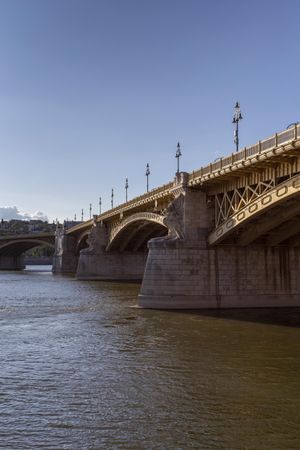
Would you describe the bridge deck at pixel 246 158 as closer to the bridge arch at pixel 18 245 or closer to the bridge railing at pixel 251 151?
the bridge railing at pixel 251 151

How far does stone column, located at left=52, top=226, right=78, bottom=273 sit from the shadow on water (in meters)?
70.7

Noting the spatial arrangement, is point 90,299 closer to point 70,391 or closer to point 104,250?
point 70,391

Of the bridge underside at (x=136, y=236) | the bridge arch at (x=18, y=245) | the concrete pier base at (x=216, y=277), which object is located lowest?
the concrete pier base at (x=216, y=277)

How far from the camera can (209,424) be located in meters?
10.6

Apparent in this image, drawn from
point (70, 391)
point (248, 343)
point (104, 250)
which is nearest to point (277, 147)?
point (248, 343)

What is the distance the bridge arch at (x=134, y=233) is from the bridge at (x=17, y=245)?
45.1 m

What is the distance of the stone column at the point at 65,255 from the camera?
3906 inches

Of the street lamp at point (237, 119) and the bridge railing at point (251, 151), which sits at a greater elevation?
the street lamp at point (237, 119)

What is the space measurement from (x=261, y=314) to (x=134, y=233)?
35401 mm

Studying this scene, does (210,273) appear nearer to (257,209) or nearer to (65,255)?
(257,209)

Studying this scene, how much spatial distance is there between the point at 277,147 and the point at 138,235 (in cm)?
4411

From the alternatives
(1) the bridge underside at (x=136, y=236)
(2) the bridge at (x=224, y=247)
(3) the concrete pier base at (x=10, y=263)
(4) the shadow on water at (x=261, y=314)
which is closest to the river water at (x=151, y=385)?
(4) the shadow on water at (x=261, y=314)

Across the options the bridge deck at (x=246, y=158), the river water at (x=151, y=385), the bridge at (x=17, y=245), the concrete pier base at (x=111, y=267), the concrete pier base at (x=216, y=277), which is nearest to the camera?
the river water at (x=151, y=385)

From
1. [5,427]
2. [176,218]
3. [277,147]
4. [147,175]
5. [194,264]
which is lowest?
[5,427]
